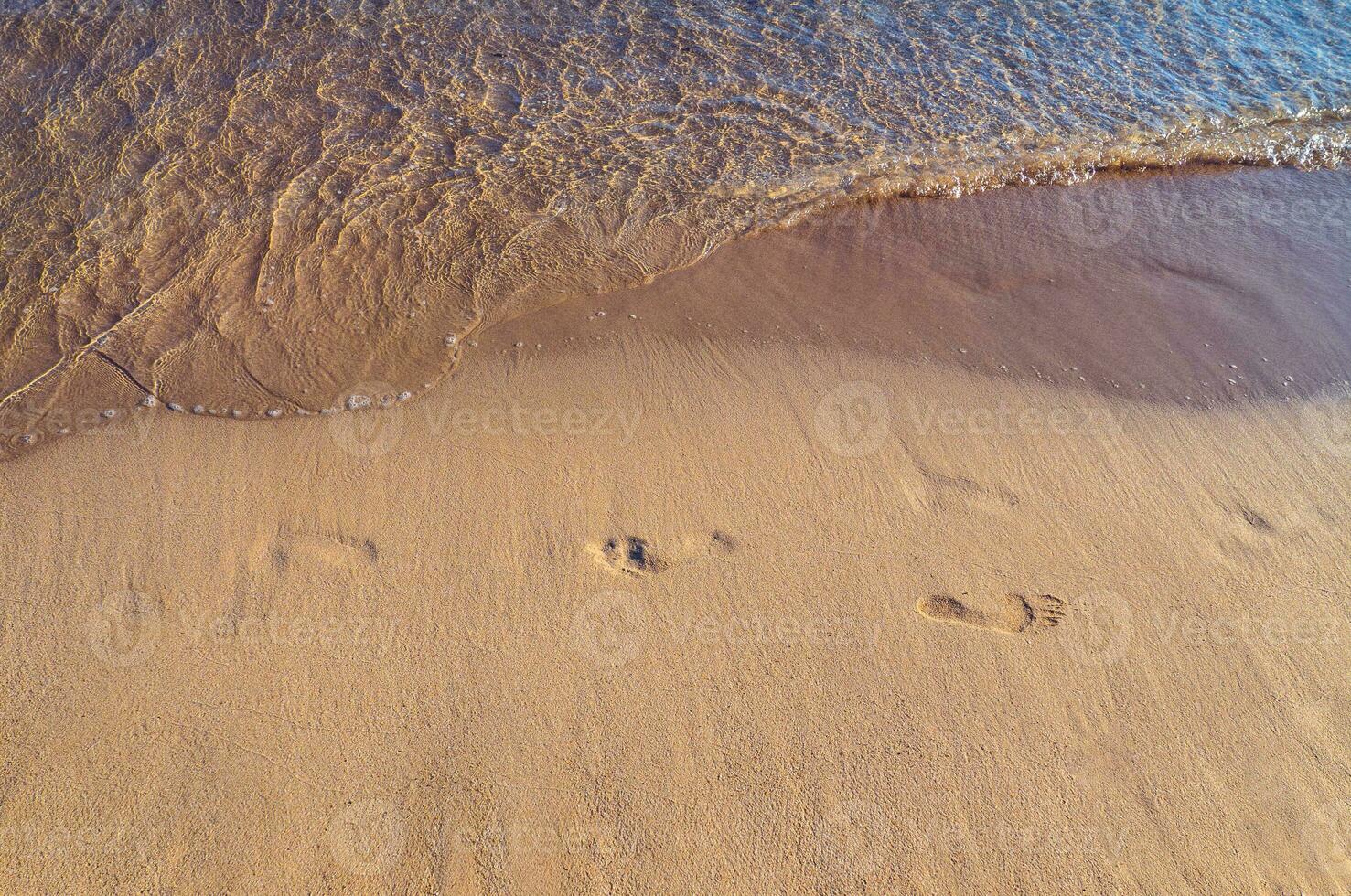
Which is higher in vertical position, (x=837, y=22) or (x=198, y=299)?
(x=837, y=22)

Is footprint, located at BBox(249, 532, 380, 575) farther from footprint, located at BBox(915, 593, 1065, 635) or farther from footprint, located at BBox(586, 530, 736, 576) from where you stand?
footprint, located at BBox(915, 593, 1065, 635)

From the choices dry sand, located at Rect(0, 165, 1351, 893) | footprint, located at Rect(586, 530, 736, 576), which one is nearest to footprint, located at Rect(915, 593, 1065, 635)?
dry sand, located at Rect(0, 165, 1351, 893)

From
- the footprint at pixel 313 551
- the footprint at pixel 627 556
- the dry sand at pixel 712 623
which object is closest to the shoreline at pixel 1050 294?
the dry sand at pixel 712 623

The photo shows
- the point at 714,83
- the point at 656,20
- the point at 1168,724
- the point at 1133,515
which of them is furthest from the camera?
the point at 656,20

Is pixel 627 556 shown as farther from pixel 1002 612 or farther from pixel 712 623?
pixel 1002 612

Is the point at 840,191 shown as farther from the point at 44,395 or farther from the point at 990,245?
the point at 44,395

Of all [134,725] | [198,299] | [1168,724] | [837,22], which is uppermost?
[837,22]

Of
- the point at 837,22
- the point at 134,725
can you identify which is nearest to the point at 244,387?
the point at 134,725
